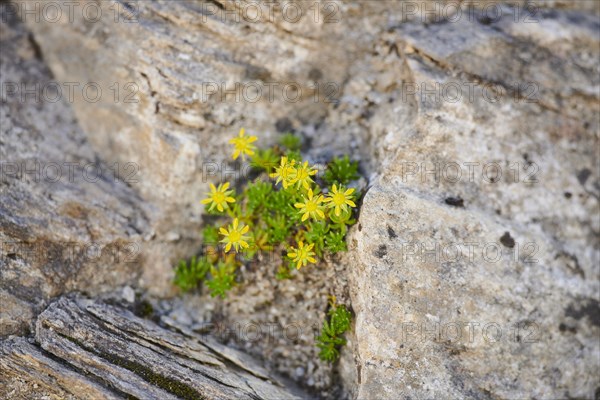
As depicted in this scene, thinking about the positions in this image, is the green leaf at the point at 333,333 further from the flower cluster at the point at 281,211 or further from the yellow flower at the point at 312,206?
the yellow flower at the point at 312,206

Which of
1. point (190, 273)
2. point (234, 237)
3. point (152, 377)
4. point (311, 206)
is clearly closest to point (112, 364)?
point (152, 377)

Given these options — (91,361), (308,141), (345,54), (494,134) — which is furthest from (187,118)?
(494,134)

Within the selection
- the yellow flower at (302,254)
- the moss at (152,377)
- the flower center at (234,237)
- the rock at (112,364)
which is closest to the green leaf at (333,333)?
the rock at (112,364)

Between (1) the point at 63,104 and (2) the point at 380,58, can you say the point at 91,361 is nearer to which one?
(1) the point at 63,104

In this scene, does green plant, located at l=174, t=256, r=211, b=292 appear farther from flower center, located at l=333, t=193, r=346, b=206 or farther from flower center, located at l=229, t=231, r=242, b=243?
flower center, located at l=333, t=193, r=346, b=206

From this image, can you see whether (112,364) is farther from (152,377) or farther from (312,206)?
(312,206)
